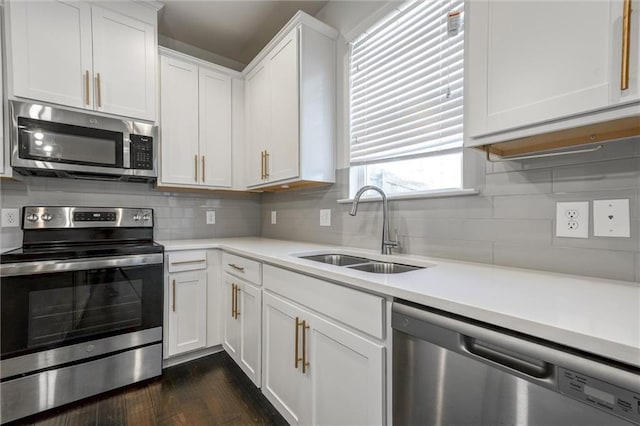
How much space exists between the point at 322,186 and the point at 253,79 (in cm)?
114

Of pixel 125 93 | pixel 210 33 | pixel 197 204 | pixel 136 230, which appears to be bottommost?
pixel 136 230

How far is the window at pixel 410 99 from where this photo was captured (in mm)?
1427

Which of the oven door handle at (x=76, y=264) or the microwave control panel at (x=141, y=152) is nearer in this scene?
the oven door handle at (x=76, y=264)

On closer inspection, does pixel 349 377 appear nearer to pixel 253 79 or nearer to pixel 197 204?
pixel 197 204

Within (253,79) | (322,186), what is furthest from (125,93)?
(322,186)

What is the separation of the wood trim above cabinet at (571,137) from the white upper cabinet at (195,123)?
82.9 inches

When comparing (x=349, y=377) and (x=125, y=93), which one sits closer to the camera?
(x=349, y=377)

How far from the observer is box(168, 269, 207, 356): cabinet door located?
205 centimetres

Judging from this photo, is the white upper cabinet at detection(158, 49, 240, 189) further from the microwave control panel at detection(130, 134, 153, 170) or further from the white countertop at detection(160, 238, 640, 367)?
the white countertop at detection(160, 238, 640, 367)

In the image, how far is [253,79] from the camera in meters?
2.47

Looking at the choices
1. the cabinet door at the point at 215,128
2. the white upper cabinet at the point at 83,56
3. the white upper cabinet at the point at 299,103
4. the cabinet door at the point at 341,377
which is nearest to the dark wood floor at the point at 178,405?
the cabinet door at the point at 341,377

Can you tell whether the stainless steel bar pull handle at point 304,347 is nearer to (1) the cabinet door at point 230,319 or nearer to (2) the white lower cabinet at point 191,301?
(1) the cabinet door at point 230,319

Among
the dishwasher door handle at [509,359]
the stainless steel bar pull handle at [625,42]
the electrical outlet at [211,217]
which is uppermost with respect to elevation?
the stainless steel bar pull handle at [625,42]

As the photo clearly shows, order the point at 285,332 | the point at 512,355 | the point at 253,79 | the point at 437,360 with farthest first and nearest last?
1. the point at 253,79
2. the point at 285,332
3. the point at 437,360
4. the point at 512,355
